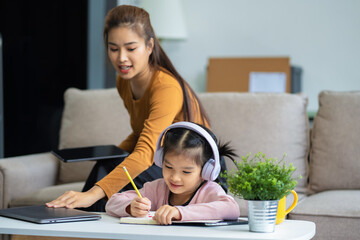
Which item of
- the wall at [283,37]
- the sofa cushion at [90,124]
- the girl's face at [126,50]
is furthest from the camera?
the wall at [283,37]

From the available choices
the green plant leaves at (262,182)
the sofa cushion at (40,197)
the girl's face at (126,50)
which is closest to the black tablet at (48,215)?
the green plant leaves at (262,182)

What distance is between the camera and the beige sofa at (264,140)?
7.92 feet

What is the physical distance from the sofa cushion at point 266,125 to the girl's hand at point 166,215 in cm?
122

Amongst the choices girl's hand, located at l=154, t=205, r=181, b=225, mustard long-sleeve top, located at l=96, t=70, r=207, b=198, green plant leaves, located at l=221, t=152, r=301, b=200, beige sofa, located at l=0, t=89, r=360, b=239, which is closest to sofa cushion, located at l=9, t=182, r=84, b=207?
beige sofa, located at l=0, t=89, r=360, b=239

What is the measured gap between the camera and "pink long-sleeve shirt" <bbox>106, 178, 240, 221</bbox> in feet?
4.44

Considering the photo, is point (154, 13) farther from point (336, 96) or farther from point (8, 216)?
point (8, 216)

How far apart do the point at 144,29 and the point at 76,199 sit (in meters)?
0.67

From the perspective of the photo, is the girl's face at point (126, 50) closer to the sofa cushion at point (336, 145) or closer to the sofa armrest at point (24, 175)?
the sofa armrest at point (24, 175)

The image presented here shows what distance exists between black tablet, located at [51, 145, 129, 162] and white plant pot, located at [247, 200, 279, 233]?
80 centimetres

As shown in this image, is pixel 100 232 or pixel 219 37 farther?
pixel 219 37

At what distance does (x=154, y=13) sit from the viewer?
3.89 meters

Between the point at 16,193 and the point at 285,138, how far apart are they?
49.0 inches

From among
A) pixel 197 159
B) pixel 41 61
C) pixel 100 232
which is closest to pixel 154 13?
pixel 41 61

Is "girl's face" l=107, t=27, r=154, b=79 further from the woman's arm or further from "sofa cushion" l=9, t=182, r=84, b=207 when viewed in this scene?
"sofa cushion" l=9, t=182, r=84, b=207
